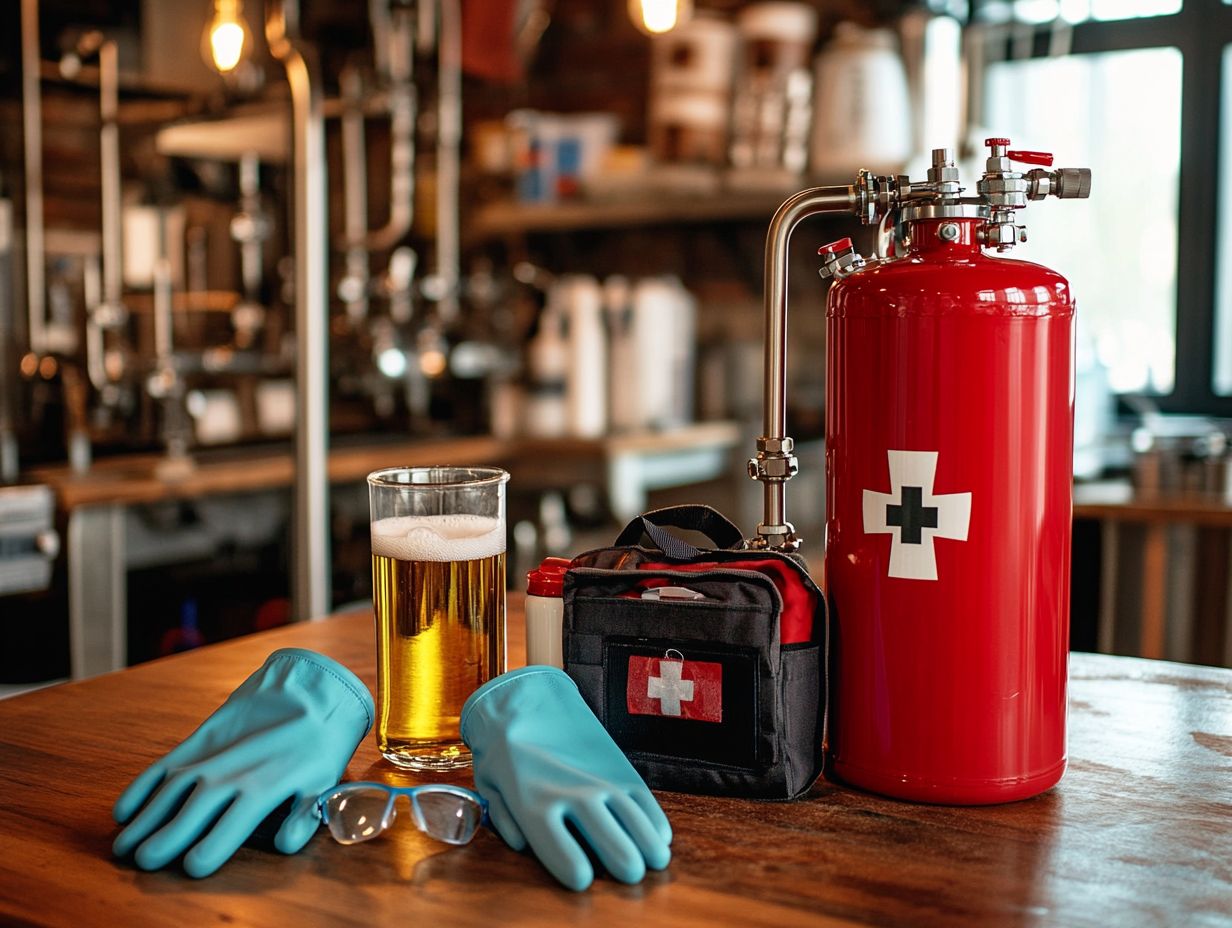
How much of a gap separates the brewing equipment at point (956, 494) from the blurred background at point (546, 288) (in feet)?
6.37

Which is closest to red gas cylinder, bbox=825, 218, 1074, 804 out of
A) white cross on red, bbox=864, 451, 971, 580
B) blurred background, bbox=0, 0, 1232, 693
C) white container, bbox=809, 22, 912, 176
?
white cross on red, bbox=864, 451, 971, 580

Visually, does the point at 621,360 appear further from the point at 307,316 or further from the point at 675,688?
the point at 675,688

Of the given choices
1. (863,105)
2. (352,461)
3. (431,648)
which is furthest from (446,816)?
(863,105)

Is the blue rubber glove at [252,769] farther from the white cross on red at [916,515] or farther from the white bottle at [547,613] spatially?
the white cross on red at [916,515]

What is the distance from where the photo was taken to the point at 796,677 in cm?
79

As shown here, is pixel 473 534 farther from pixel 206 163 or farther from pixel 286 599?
pixel 206 163

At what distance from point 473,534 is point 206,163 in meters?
3.02

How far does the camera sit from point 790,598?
0.79m

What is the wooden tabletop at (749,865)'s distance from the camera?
0.64 metres

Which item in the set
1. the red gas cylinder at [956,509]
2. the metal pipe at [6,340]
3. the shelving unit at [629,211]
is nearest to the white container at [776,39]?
the shelving unit at [629,211]

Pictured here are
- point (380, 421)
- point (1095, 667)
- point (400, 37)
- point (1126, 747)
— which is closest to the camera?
point (1126, 747)

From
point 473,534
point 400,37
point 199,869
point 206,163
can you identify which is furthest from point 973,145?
point 199,869

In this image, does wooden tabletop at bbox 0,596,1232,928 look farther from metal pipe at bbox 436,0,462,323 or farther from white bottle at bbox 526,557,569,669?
metal pipe at bbox 436,0,462,323

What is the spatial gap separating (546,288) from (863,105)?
1337 mm
